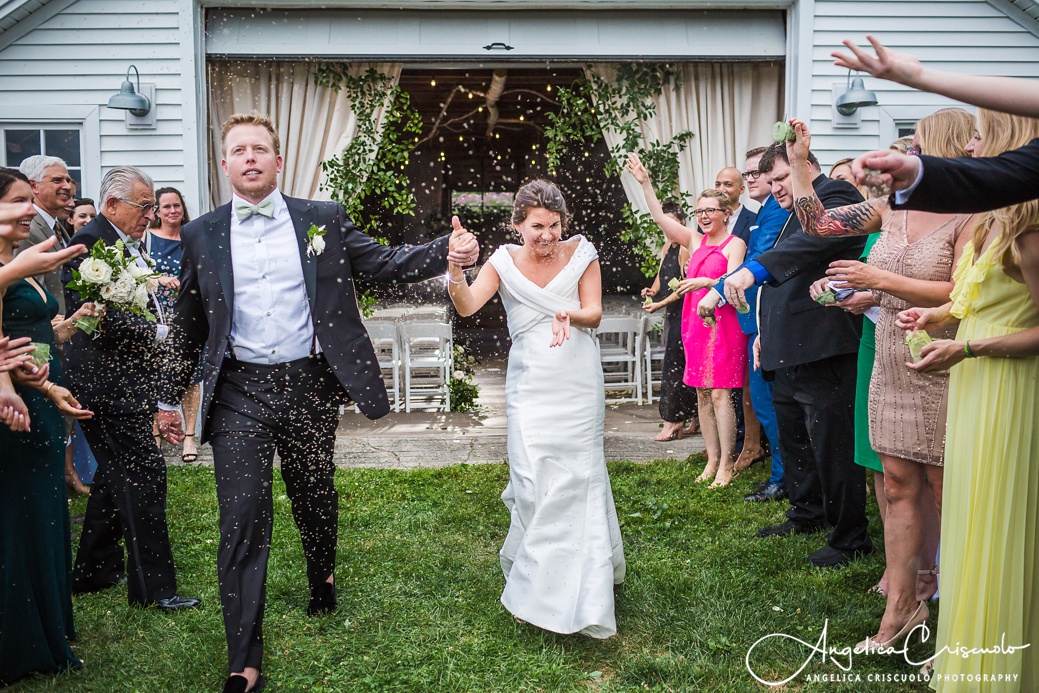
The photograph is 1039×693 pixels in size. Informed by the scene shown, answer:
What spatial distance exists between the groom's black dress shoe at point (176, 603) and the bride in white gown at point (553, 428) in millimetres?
1481

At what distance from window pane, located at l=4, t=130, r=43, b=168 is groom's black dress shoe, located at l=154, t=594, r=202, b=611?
18.8 feet

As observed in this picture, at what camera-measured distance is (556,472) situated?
3.89 meters

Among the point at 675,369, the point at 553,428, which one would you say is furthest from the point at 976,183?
the point at 675,369

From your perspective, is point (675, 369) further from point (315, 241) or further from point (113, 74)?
point (113, 74)

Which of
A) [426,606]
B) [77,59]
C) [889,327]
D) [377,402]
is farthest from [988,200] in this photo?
[77,59]

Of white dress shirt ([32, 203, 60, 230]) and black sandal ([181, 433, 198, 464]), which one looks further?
black sandal ([181, 433, 198, 464])

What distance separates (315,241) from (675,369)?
431cm

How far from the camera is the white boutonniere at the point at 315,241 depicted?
11.7ft

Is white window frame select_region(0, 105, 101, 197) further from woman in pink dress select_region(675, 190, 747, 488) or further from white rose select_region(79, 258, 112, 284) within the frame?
woman in pink dress select_region(675, 190, 747, 488)

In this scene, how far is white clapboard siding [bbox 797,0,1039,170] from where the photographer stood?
8.64 metres

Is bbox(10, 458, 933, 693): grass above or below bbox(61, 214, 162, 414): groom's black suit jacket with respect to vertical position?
below

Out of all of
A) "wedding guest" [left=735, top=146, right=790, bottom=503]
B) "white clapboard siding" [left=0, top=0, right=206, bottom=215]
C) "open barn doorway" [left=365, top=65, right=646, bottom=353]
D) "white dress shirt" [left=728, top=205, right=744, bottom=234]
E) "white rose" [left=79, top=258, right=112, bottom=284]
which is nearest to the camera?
"white rose" [left=79, top=258, right=112, bottom=284]

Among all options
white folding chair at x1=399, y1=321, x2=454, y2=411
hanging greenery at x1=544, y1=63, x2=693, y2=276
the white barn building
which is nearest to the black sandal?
white folding chair at x1=399, y1=321, x2=454, y2=411

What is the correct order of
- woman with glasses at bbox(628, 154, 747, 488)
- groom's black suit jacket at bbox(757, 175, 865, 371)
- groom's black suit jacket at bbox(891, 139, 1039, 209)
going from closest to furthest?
groom's black suit jacket at bbox(891, 139, 1039, 209) → groom's black suit jacket at bbox(757, 175, 865, 371) → woman with glasses at bbox(628, 154, 747, 488)
